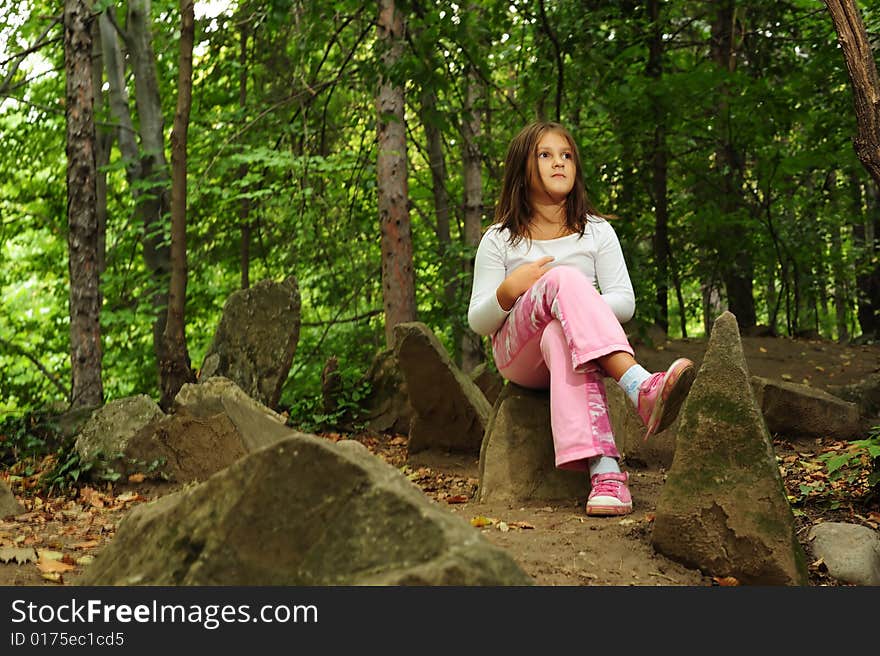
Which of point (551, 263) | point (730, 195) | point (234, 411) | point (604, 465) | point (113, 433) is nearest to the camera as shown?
point (604, 465)

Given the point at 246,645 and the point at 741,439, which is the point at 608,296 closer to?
the point at 741,439

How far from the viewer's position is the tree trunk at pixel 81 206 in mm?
7199

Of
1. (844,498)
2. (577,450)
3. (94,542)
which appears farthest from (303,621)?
(844,498)

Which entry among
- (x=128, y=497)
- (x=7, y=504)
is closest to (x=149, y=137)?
(x=128, y=497)

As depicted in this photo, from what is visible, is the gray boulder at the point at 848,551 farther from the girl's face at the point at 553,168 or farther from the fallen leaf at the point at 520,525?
the girl's face at the point at 553,168

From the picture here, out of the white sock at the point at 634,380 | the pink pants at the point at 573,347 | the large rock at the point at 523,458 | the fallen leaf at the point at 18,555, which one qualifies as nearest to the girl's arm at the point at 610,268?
the pink pants at the point at 573,347

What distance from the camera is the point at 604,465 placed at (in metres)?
3.67

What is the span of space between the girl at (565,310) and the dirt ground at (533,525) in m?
0.31

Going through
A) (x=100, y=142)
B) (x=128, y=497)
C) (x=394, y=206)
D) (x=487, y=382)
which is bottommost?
(x=128, y=497)

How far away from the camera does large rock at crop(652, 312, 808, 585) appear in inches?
112

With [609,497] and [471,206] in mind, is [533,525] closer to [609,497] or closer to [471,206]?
[609,497]

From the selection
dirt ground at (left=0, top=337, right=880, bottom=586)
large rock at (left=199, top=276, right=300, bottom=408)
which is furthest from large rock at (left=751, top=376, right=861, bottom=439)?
large rock at (left=199, top=276, right=300, bottom=408)

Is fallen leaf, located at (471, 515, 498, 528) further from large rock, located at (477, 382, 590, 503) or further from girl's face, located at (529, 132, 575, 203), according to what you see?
girl's face, located at (529, 132, 575, 203)

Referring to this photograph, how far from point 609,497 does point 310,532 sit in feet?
6.38
